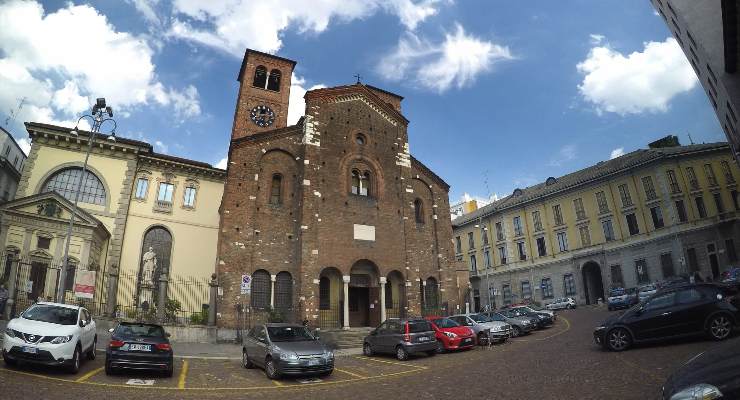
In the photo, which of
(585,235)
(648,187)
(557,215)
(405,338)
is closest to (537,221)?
(557,215)

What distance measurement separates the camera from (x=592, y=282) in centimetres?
4278

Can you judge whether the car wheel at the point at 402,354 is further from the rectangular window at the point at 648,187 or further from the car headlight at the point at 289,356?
the rectangular window at the point at 648,187

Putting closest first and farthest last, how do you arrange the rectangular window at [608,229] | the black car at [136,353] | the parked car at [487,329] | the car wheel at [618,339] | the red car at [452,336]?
1. the black car at [136,353]
2. the car wheel at [618,339]
3. the red car at [452,336]
4. the parked car at [487,329]
5. the rectangular window at [608,229]

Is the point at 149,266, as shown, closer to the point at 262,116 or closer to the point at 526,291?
the point at 262,116

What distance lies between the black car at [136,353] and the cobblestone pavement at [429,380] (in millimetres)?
326

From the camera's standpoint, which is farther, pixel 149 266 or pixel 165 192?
pixel 165 192

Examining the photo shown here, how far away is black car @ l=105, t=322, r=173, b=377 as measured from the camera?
10.4m

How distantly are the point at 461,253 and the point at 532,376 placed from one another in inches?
1874

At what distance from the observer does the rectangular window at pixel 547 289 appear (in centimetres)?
4488

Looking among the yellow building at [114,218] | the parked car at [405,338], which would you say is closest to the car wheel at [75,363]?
the parked car at [405,338]

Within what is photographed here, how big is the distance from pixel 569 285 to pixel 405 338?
35.1 m

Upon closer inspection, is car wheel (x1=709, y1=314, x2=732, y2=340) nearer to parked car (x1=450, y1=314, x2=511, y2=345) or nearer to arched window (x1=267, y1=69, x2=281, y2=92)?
parked car (x1=450, y1=314, x2=511, y2=345)

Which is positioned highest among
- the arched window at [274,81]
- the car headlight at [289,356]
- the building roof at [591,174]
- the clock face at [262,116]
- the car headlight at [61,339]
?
the arched window at [274,81]

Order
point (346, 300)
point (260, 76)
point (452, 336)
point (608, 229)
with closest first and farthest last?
1. point (452, 336)
2. point (346, 300)
3. point (260, 76)
4. point (608, 229)
